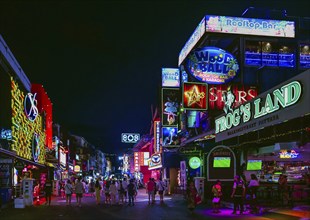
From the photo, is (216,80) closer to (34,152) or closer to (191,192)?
(191,192)

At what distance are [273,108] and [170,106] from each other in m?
24.5

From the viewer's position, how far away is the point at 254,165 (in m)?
25.6

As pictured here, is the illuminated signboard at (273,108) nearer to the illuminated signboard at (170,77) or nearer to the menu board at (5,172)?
the menu board at (5,172)

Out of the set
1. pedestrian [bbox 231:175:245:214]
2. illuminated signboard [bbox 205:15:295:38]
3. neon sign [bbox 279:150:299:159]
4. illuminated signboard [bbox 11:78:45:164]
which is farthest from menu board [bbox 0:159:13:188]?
illuminated signboard [bbox 205:15:295:38]

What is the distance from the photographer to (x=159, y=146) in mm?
45594

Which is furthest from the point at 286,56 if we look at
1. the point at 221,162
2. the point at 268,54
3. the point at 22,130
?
the point at 22,130

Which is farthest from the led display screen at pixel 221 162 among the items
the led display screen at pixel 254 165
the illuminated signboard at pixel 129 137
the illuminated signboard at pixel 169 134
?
the illuminated signboard at pixel 129 137

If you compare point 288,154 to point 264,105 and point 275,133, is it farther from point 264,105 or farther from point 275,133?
point 264,105

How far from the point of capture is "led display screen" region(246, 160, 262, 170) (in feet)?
83.2

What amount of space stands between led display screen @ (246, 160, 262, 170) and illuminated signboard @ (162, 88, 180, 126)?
1482 centimetres

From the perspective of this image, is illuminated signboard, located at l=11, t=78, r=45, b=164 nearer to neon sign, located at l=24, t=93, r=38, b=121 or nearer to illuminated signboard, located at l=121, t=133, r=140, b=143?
neon sign, located at l=24, t=93, r=38, b=121

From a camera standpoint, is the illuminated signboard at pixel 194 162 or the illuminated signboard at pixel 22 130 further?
the illuminated signboard at pixel 194 162

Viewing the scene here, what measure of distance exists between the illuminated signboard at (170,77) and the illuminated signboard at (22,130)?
13.3 m

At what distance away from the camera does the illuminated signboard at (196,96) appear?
27516mm
